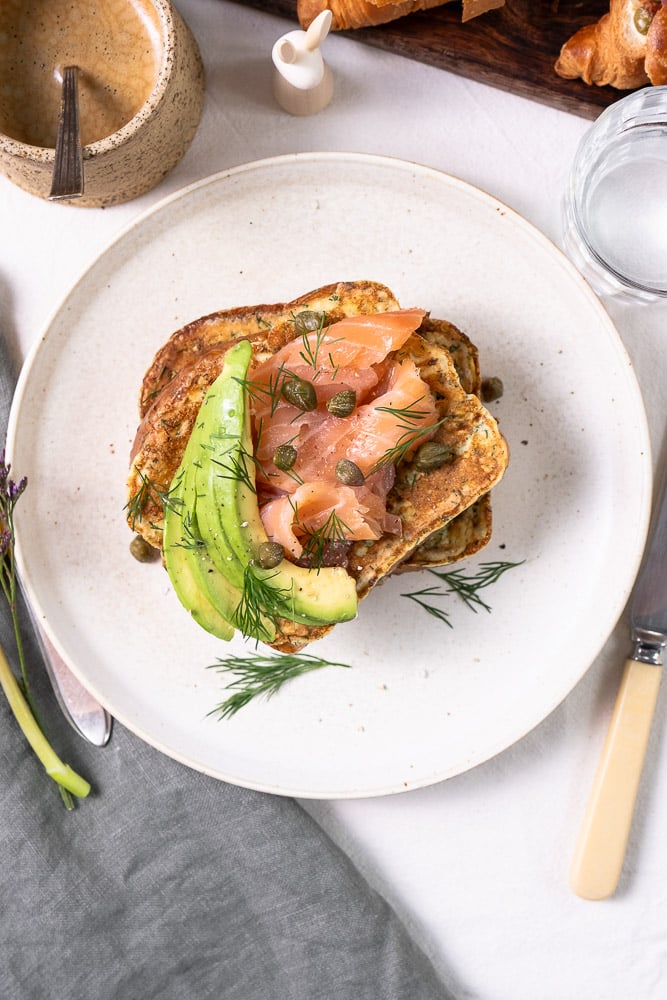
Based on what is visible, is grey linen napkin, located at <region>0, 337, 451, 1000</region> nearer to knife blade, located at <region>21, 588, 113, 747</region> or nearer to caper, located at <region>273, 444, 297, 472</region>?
knife blade, located at <region>21, 588, 113, 747</region>

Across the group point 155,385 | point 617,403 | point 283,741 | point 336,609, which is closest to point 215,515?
point 336,609

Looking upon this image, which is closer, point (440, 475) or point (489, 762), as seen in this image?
point (440, 475)

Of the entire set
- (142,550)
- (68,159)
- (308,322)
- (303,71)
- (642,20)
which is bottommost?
(142,550)

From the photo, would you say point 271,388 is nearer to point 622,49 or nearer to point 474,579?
point 474,579

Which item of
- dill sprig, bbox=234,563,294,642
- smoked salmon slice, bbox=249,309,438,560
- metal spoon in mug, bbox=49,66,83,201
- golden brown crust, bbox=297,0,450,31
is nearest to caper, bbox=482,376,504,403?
smoked salmon slice, bbox=249,309,438,560

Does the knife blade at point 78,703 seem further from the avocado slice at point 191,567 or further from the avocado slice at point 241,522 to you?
the avocado slice at point 241,522

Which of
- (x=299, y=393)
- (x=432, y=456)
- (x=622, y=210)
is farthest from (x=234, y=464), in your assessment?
(x=622, y=210)
